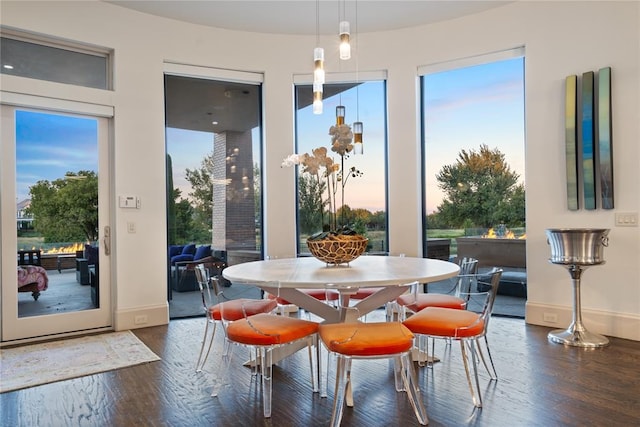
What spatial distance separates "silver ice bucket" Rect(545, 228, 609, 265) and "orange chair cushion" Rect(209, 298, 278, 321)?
2.41 meters

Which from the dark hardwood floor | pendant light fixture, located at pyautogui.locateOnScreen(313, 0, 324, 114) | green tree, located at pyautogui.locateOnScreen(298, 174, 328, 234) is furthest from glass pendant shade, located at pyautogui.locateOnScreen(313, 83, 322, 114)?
green tree, located at pyautogui.locateOnScreen(298, 174, 328, 234)

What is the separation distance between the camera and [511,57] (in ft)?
14.7

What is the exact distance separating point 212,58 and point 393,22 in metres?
2.07

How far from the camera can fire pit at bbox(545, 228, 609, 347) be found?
11.3 ft

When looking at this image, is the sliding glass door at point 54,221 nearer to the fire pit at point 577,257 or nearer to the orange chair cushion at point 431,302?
the orange chair cushion at point 431,302

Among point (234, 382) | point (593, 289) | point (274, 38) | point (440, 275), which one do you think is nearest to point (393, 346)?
point (440, 275)

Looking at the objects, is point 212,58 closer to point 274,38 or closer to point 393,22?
point 274,38

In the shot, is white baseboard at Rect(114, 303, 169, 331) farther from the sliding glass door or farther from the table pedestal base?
the table pedestal base

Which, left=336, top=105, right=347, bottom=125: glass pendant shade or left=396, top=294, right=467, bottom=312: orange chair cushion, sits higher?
left=336, top=105, right=347, bottom=125: glass pendant shade

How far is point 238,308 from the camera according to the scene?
2.97 meters

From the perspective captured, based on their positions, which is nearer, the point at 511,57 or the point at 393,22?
the point at 511,57

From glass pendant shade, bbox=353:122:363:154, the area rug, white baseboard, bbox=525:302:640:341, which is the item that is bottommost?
the area rug

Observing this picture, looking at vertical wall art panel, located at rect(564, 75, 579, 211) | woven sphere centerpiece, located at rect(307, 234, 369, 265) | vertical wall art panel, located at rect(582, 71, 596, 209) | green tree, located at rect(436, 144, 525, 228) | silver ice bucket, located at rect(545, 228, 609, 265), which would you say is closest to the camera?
woven sphere centerpiece, located at rect(307, 234, 369, 265)

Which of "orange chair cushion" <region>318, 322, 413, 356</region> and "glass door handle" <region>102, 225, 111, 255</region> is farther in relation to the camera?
"glass door handle" <region>102, 225, 111, 255</region>
